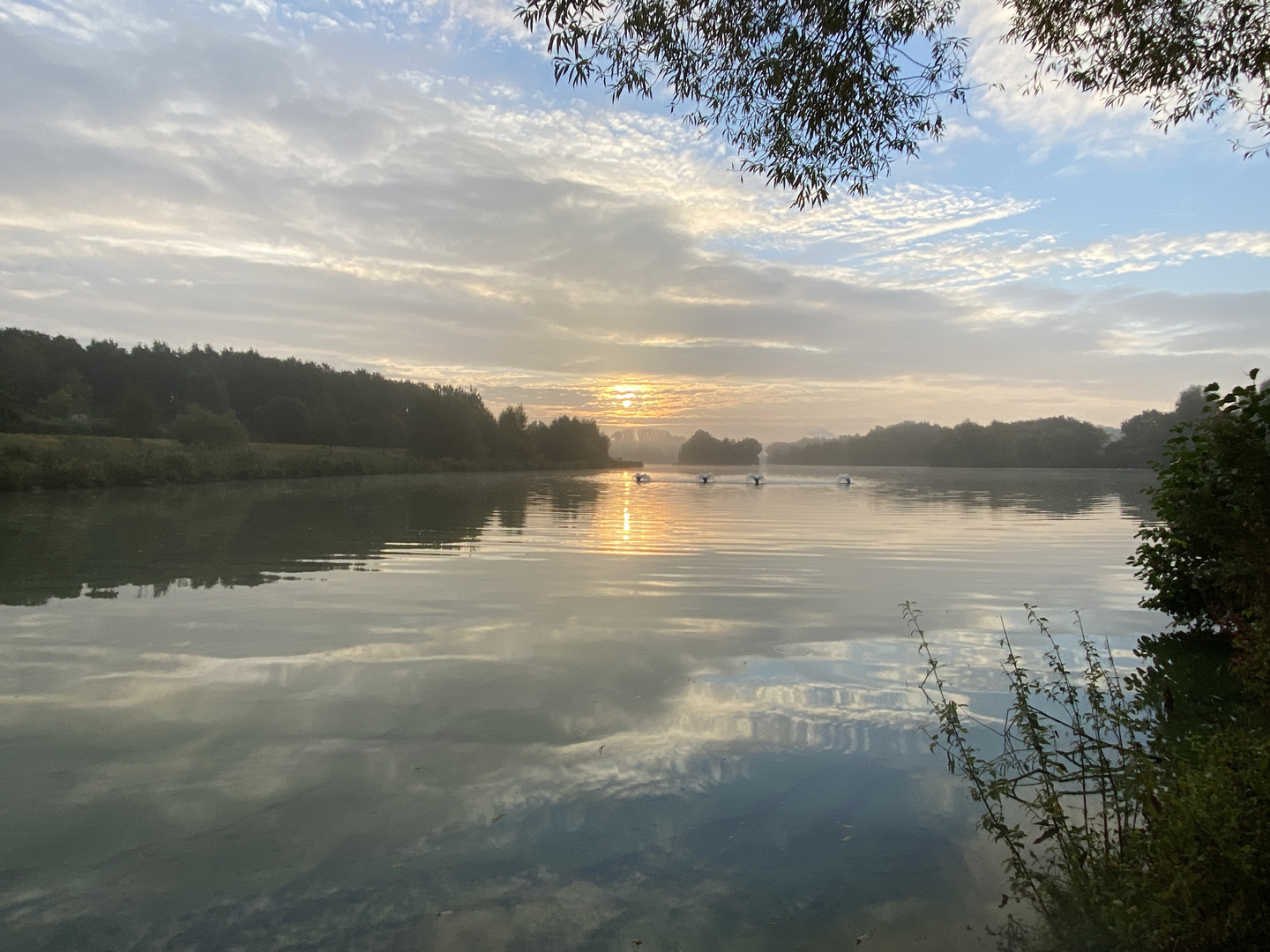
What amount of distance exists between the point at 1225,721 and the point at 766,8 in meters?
6.68

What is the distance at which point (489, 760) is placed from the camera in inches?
206

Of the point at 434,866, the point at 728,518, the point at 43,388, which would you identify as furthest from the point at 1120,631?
the point at 43,388

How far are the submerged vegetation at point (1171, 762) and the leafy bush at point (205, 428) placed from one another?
187ft

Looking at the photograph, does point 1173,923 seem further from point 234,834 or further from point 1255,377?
point 1255,377

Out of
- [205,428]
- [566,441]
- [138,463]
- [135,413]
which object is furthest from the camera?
[566,441]

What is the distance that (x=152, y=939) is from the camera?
3299 mm

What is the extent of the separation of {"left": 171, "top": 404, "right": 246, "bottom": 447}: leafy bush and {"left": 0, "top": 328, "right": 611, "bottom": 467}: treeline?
81mm

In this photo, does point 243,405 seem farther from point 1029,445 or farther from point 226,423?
point 1029,445

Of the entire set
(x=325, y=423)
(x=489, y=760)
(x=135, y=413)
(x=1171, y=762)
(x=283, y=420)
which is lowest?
(x=489, y=760)

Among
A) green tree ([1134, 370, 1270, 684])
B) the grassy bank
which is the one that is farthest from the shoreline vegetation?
green tree ([1134, 370, 1270, 684])

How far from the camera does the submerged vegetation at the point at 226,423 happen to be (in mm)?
40062

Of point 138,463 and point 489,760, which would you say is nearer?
point 489,760

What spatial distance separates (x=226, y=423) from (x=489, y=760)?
58.3 metres

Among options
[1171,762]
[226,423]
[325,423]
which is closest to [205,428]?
[226,423]
